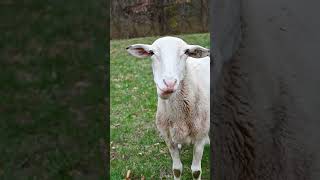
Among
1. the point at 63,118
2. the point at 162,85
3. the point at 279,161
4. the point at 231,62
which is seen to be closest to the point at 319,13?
the point at 231,62

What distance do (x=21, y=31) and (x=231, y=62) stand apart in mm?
506

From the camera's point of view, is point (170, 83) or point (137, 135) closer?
point (170, 83)

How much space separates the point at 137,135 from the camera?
22.3 ft

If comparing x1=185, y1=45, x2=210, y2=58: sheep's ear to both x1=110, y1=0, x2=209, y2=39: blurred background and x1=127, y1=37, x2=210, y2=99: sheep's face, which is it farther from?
x1=110, y1=0, x2=209, y2=39: blurred background

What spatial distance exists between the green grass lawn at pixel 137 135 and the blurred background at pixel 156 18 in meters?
6.09

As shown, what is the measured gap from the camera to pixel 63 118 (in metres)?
1.21

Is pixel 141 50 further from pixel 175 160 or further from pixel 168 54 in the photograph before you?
pixel 175 160

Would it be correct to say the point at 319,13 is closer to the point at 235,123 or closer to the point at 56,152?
the point at 235,123

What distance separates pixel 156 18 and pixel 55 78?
1703 centimetres

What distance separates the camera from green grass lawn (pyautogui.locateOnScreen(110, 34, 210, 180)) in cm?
542

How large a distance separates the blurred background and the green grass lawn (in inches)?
240

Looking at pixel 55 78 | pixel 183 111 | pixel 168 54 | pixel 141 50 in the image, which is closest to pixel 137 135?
pixel 183 111

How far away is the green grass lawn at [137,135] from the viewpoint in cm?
542

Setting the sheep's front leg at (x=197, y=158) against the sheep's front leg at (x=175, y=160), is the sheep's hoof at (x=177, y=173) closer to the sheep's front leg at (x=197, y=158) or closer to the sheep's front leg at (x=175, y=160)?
the sheep's front leg at (x=175, y=160)
